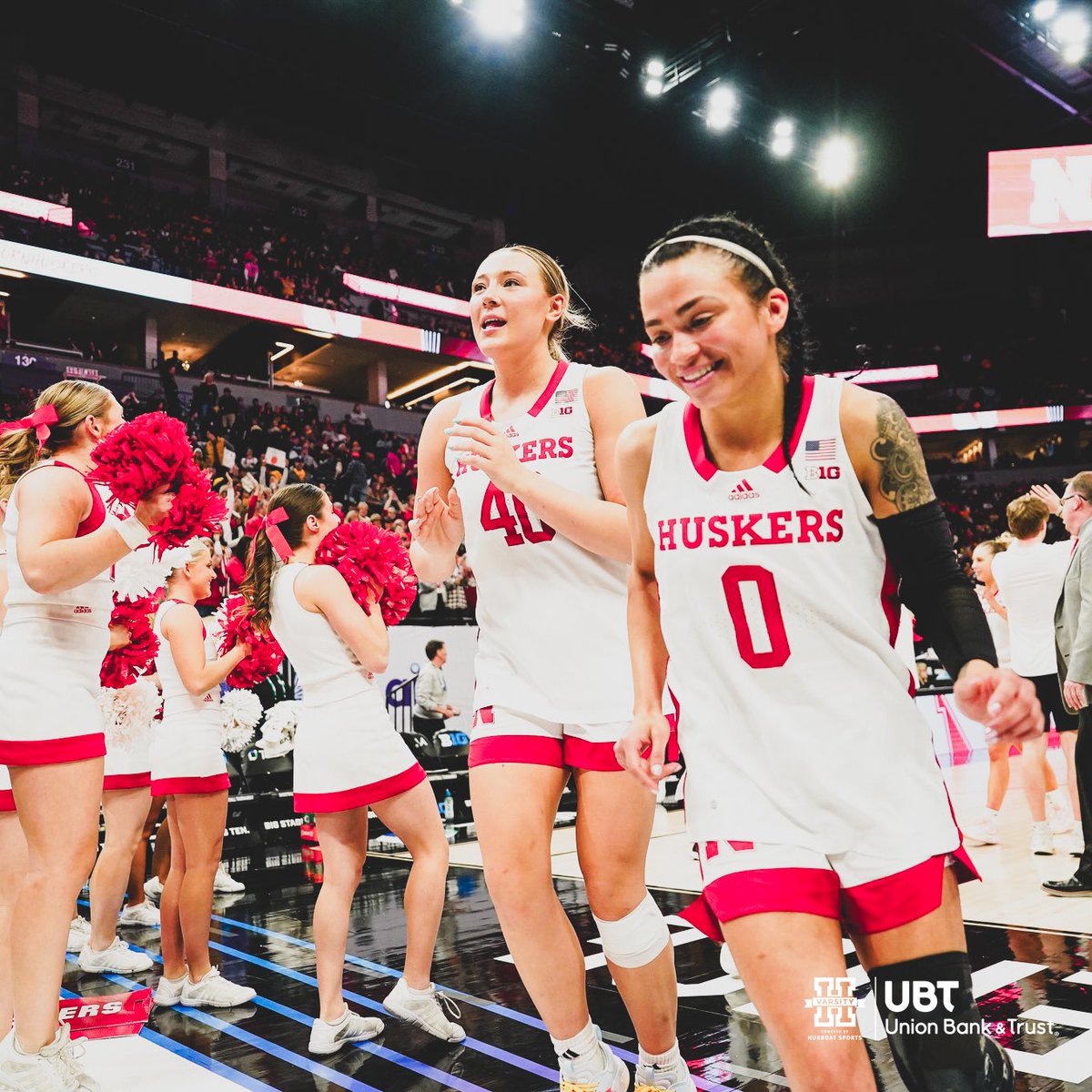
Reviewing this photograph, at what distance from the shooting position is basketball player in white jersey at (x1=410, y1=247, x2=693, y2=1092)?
221 centimetres

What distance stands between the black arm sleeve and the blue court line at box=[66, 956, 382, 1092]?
2.24 metres

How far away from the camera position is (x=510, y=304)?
2.52 m

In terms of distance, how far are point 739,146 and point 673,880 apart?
18.5 meters

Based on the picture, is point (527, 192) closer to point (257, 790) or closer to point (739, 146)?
point (739, 146)

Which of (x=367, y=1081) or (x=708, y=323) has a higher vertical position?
(x=708, y=323)

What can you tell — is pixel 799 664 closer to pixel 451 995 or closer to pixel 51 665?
pixel 51 665

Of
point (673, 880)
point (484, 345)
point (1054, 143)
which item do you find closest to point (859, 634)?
point (484, 345)

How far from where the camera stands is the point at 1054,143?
2061cm

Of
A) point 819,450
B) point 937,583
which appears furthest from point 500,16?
point 937,583

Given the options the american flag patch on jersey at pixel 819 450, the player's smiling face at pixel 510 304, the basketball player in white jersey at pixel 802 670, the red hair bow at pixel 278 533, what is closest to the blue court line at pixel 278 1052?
the red hair bow at pixel 278 533

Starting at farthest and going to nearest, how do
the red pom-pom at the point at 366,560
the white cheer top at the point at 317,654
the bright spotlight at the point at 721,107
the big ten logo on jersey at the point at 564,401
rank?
the bright spotlight at the point at 721,107 < the red pom-pom at the point at 366,560 < the white cheer top at the point at 317,654 < the big ten logo on jersey at the point at 564,401

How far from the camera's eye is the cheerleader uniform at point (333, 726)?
3262 millimetres

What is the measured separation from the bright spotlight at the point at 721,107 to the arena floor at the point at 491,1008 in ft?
45.4
